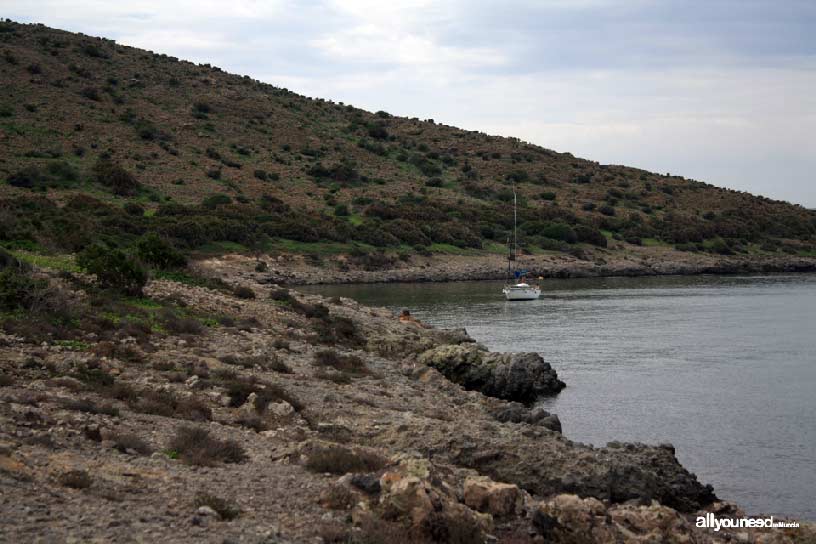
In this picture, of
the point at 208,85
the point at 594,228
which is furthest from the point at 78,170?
the point at 594,228

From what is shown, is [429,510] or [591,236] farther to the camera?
[591,236]

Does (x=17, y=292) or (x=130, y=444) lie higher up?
(x=17, y=292)

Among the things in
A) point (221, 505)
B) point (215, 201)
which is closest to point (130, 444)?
point (221, 505)

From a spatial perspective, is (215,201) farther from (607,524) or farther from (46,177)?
(607,524)

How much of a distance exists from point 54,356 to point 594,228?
77.0 metres

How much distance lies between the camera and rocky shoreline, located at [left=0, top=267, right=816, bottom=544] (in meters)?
9.51

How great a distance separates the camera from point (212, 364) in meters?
18.8

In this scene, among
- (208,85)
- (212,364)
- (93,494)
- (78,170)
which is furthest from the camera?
(208,85)

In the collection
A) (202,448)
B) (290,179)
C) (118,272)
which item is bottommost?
(202,448)

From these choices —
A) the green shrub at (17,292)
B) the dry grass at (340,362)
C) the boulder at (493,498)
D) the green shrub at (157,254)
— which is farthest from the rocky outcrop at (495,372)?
the boulder at (493,498)

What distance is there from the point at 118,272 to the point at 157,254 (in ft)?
22.6

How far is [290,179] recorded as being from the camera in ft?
277

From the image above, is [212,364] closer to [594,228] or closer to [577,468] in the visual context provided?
[577,468]

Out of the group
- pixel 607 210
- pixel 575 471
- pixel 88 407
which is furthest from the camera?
pixel 607 210
